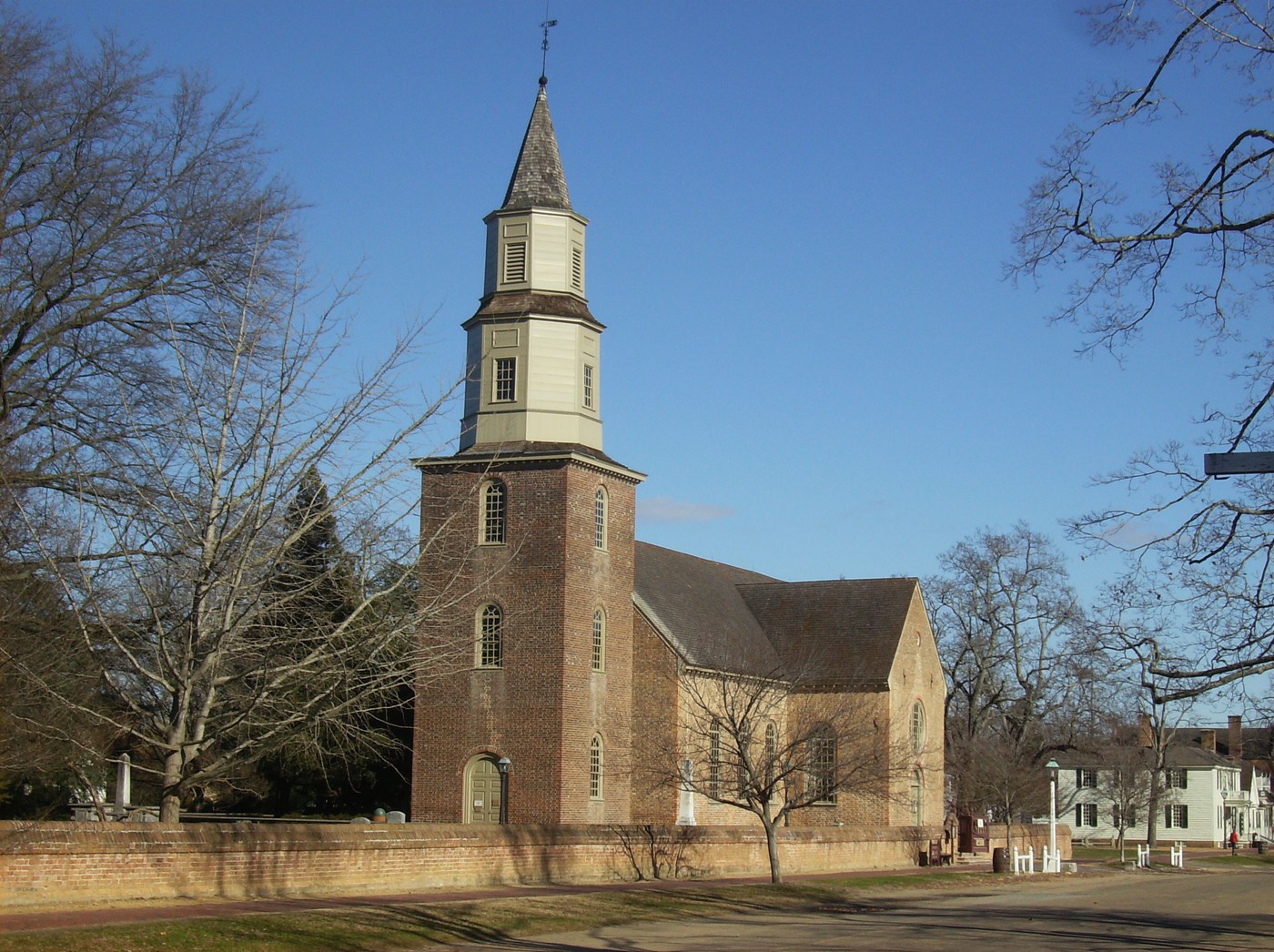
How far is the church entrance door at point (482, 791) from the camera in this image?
135ft

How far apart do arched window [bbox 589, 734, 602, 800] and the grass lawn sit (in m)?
7.94

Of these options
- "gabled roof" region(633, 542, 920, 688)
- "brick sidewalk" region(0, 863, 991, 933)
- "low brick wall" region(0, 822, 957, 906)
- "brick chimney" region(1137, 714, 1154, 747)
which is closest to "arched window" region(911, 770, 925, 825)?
"gabled roof" region(633, 542, 920, 688)

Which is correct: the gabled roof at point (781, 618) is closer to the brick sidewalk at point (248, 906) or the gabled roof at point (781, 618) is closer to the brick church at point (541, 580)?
the brick church at point (541, 580)

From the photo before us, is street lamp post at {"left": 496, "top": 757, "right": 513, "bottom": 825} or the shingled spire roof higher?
the shingled spire roof

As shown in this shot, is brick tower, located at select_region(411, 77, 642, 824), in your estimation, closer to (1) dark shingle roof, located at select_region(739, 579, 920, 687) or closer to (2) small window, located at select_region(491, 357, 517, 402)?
(2) small window, located at select_region(491, 357, 517, 402)

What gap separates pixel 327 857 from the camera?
83.6 ft

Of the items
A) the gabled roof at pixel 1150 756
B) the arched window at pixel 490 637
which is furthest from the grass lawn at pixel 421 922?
the gabled roof at pixel 1150 756

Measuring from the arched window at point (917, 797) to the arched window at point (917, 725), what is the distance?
1.02 metres

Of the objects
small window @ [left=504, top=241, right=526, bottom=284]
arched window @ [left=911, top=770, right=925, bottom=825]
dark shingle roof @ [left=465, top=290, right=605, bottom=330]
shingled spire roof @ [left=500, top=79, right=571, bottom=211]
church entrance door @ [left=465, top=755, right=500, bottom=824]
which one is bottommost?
arched window @ [left=911, top=770, right=925, bottom=825]

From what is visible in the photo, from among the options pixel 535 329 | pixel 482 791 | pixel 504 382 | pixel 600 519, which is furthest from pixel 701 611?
pixel 535 329

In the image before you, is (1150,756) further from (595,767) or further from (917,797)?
(595,767)

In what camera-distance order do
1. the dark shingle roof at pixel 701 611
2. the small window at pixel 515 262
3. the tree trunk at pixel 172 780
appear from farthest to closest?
the dark shingle roof at pixel 701 611, the small window at pixel 515 262, the tree trunk at pixel 172 780

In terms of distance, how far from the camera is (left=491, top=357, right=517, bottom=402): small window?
137ft

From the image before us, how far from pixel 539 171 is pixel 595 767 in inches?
672
